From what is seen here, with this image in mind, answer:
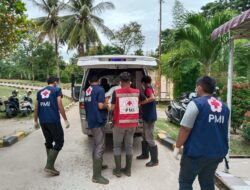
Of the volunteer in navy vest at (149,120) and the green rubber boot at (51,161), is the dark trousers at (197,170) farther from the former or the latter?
the green rubber boot at (51,161)

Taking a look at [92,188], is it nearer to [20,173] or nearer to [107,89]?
[20,173]

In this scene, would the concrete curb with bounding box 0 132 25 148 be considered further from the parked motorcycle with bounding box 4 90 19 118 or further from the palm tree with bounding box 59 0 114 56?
the palm tree with bounding box 59 0 114 56

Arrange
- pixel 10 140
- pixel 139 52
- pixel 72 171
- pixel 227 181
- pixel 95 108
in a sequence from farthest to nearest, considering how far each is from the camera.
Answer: pixel 139 52, pixel 10 140, pixel 72 171, pixel 95 108, pixel 227 181

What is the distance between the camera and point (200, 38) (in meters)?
12.6

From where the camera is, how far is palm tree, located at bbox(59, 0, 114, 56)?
29339 mm

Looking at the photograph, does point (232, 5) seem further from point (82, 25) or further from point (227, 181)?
point (227, 181)

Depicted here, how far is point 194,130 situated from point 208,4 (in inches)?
1925

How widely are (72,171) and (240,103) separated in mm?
5262

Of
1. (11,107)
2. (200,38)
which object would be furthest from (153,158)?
(11,107)

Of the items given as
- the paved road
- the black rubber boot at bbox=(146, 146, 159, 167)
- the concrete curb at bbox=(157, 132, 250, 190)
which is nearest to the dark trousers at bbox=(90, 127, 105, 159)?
the paved road

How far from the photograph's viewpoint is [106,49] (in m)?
41.2

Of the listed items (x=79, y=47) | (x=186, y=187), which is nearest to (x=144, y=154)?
(x=186, y=187)

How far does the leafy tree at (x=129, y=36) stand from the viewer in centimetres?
3991

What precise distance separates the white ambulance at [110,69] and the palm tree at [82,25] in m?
19.6
